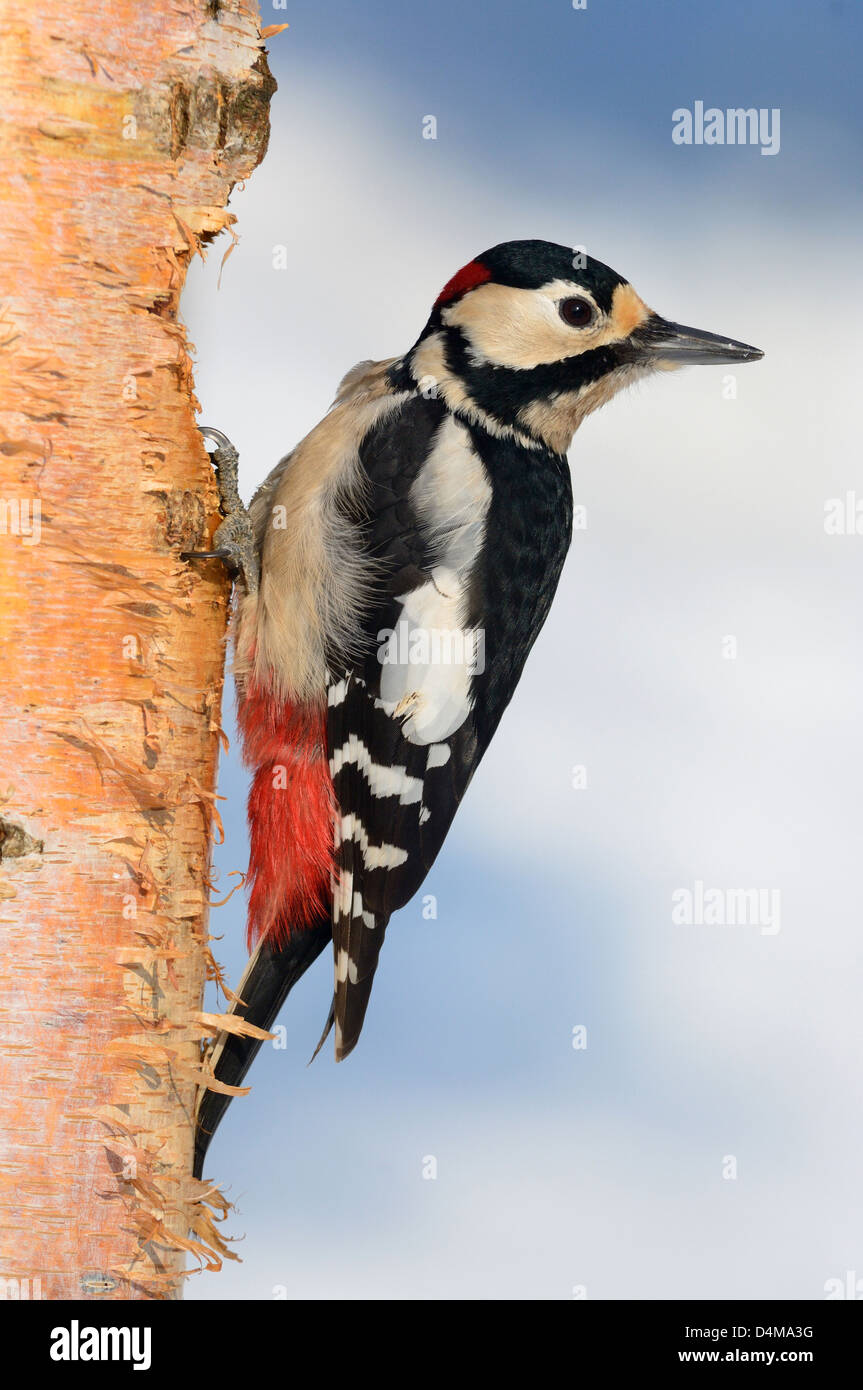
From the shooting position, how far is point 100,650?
1.27m

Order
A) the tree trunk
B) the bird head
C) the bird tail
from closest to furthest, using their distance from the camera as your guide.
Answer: the tree trunk
the bird tail
the bird head

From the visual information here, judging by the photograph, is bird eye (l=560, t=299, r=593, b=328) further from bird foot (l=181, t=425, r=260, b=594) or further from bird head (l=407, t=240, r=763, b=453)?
bird foot (l=181, t=425, r=260, b=594)

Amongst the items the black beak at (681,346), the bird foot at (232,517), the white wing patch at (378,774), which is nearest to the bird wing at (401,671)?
the white wing patch at (378,774)

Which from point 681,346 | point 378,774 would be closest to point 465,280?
point 681,346

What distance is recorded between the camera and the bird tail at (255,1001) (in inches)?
57.6

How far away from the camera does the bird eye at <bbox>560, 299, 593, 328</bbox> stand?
6.20 feet

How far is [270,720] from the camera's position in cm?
178

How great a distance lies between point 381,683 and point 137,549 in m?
0.50

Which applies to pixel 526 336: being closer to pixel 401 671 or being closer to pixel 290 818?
pixel 401 671

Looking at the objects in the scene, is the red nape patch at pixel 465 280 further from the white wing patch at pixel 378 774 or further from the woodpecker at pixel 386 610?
the white wing patch at pixel 378 774

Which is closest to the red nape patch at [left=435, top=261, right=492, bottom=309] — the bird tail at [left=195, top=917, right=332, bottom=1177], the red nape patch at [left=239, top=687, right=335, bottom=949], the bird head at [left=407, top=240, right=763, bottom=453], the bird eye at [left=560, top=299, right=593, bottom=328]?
the bird head at [left=407, top=240, right=763, bottom=453]

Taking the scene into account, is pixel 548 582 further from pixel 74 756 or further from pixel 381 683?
pixel 74 756

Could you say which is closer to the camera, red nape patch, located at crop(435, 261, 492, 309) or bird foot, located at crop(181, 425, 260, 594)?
bird foot, located at crop(181, 425, 260, 594)

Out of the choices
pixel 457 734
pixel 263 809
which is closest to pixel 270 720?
pixel 263 809
